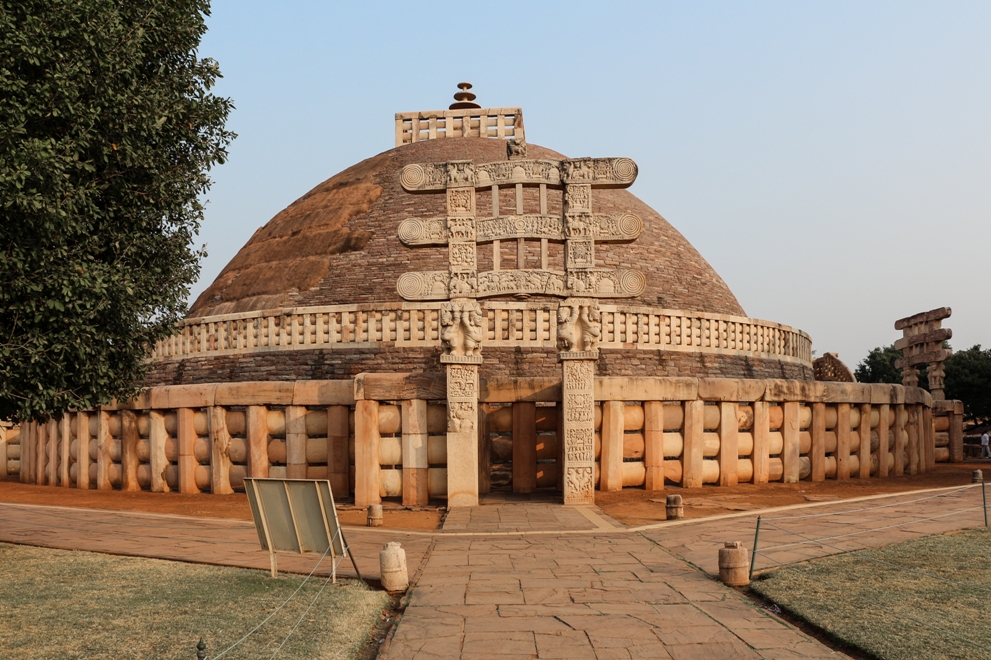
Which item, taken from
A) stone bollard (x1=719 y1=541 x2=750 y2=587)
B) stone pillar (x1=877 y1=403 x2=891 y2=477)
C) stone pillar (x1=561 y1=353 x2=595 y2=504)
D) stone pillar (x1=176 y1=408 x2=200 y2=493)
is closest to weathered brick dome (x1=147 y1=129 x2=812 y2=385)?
stone pillar (x1=561 y1=353 x2=595 y2=504)

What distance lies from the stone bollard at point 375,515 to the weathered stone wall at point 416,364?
22.6 ft

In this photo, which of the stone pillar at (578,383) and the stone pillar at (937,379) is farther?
the stone pillar at (937,379)

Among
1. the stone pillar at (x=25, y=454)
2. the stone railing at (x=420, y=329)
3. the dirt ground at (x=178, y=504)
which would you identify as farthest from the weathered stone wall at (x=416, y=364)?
the dirt ground at (x=178, y=504)

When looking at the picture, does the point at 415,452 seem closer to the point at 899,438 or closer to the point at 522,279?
the point at 522,279

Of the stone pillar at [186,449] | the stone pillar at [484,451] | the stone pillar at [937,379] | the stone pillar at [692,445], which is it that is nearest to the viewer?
the stone pillar at [484,451]

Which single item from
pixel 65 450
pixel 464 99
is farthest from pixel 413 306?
pixel 464 99

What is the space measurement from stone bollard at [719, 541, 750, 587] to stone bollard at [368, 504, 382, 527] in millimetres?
4381

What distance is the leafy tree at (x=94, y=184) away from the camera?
6.53 meters

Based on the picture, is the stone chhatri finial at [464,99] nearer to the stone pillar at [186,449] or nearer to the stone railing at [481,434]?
the stone railing at [481,434]

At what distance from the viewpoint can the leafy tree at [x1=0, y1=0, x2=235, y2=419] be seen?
257 inches

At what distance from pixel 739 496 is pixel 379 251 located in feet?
38.8

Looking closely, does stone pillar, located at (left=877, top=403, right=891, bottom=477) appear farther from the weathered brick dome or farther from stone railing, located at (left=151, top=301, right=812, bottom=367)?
stone railing, located at (left=151, top=301, right=812, bottom=367)

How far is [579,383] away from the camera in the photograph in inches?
437

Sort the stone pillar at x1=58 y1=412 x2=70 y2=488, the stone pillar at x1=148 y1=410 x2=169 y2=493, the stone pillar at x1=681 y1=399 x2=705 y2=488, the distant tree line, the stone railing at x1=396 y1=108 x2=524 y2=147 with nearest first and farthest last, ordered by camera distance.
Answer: the stone pillar at x1=681 y1=399 x2=705 y2=488 < the stone pillar at x1=148 y1=410 x2=169 y2=493 < the stone pillar at x1=58 y1=412 x2=70 y2=488 < the stone railing at x1=396 y1=108 x2=524 y2=147 < the distant tree line
